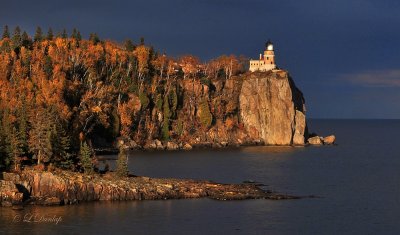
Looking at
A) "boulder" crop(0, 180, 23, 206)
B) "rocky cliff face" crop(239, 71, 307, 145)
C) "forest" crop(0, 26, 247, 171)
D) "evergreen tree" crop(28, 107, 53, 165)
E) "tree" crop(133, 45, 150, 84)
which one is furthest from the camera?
"rocky cliff face" crop(239, 71, 307, 145)

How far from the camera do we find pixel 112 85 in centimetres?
15938

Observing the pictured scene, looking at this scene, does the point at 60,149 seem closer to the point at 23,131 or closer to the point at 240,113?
the point at 23,131

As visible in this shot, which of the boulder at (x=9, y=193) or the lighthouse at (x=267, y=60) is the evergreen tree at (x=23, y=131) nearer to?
the boulder at (x=9, y=193)

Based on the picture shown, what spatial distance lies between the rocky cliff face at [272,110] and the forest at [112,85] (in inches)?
203

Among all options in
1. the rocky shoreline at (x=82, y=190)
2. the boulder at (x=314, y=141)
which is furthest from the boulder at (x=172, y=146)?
the rocky shoreline at (x=82, y=190)

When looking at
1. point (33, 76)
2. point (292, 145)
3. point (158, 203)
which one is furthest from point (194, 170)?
point (292, 145)

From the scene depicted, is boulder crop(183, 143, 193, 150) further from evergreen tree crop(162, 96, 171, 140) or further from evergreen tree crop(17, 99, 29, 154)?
evergreen tree crop(17, 99, 29, 154)

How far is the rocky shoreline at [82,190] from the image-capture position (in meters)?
71.4

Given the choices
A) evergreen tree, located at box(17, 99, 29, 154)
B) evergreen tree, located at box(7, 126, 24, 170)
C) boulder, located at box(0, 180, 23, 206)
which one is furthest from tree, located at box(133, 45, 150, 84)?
boulder, located at box(0, 180, 23, 206)

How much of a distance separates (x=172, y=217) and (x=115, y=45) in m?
119

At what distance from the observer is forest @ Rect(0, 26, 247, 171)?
14150 centimetres

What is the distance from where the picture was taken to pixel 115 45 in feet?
593

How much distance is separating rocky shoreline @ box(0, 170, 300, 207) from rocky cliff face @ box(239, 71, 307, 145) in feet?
306

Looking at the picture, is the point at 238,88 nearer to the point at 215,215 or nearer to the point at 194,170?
the point at 194,170
